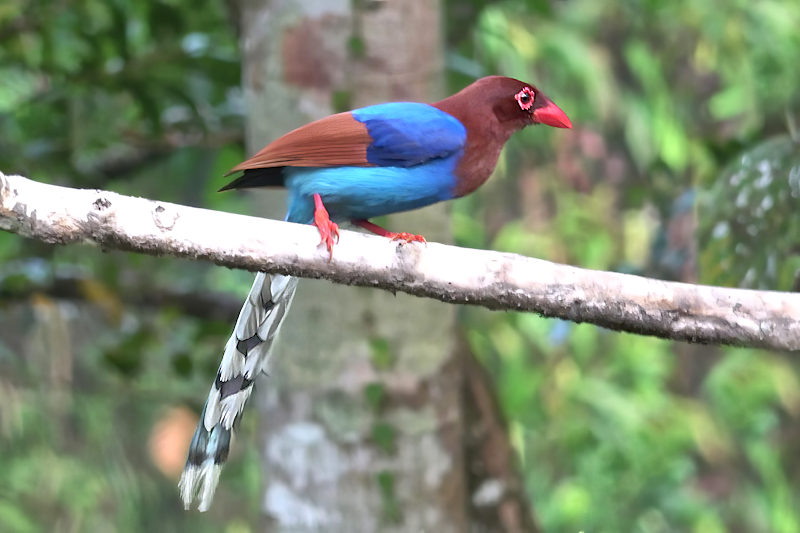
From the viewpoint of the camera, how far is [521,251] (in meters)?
5.65

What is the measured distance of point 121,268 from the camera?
4723mm

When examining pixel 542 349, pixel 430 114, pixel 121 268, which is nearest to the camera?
pixel 430 114

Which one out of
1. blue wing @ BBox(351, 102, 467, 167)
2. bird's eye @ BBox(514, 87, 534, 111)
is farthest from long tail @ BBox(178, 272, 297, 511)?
bird's eye @ BBox(514, 87, 534, 111)

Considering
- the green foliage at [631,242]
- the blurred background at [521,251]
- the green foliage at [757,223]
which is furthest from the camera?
the green foliage at [631,242]

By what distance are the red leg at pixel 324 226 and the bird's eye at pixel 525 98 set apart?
64cm

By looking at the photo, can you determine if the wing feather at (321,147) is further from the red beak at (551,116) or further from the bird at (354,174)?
the red beak at (551,116)

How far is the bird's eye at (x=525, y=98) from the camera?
8.79 feet

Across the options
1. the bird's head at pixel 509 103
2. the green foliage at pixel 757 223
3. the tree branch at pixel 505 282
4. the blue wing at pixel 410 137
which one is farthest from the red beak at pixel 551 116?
the green foliage at pixel 757 223

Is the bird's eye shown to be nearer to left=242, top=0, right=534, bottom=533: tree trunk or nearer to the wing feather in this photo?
the wing feather

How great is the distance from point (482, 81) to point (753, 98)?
3492 millimetres

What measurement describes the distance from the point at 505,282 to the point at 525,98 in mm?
720

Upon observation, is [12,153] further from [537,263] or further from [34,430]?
[537,263]

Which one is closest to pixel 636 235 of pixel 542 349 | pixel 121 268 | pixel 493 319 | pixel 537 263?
pixel 542 349

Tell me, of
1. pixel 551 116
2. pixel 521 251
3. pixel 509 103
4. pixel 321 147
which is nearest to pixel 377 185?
pixel 321 147
